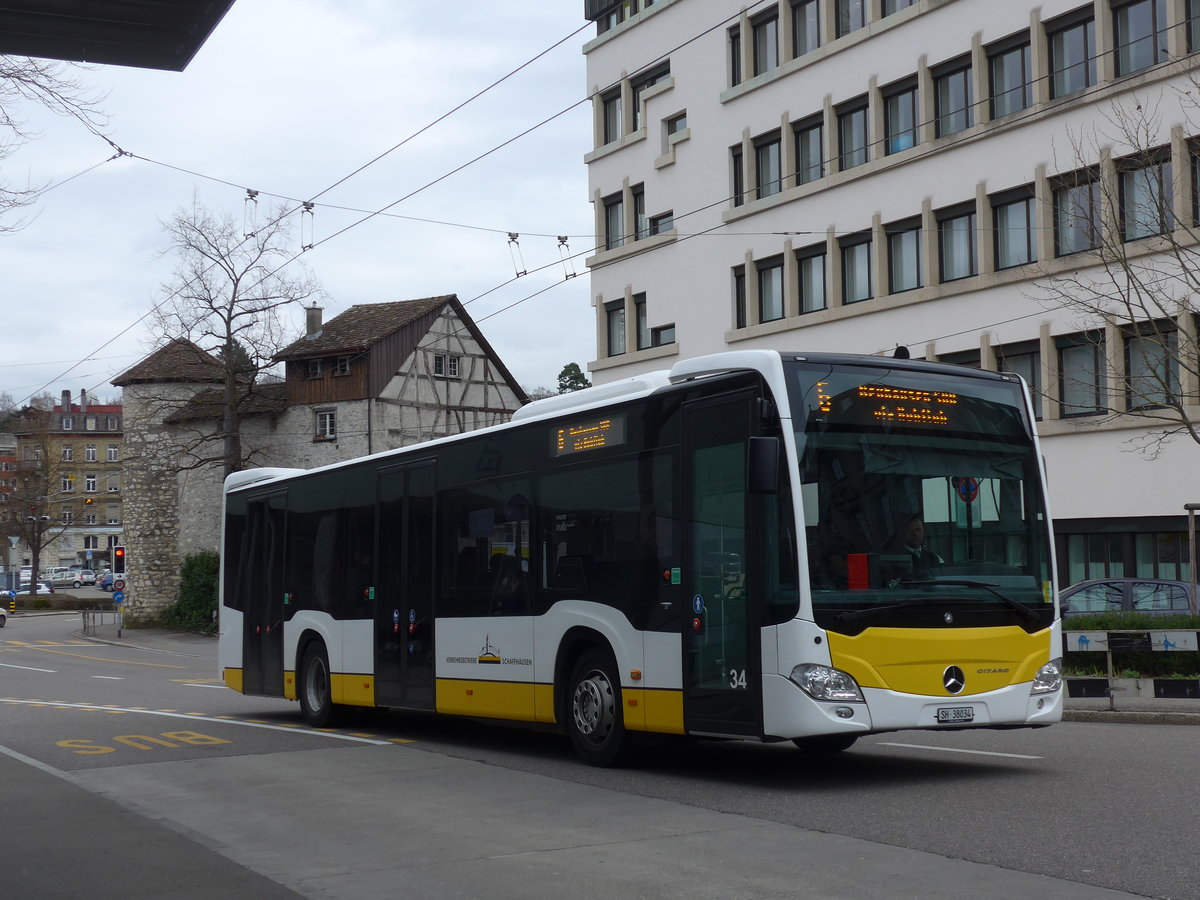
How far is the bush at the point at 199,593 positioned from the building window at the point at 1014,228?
31.2 metres

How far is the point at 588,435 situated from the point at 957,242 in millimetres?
22589

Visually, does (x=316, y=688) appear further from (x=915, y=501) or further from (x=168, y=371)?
(x=168, y=371)

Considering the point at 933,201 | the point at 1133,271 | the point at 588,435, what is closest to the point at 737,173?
the point at 933,201

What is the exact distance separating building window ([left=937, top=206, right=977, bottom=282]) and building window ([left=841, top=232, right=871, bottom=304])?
7.61 ft

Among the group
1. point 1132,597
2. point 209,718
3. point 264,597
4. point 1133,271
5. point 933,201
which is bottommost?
point 209,718

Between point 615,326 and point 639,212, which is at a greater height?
point 639,212

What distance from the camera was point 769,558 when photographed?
34.7 feet

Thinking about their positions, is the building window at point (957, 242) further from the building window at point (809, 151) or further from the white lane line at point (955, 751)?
the white lane line at point (955, 751)

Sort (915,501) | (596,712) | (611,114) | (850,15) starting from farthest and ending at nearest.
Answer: (611,114) → (850,15) → (596,712) → (915,501)

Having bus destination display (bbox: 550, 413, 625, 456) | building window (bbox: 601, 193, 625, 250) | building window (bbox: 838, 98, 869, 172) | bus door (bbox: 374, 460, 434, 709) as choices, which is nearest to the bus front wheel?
bus door (bbox: 374, 460, 434, 709)

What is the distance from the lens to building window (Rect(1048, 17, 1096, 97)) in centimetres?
3017

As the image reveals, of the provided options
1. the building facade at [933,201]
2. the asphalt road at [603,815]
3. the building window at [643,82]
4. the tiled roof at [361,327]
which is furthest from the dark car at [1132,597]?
the tiled roof at [361,327]

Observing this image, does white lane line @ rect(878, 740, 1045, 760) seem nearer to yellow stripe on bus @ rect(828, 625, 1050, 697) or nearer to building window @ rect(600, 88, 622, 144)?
yellow stripe on bus @ rect(828, 625, 1050, 697)

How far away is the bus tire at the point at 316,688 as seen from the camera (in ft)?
57.8
